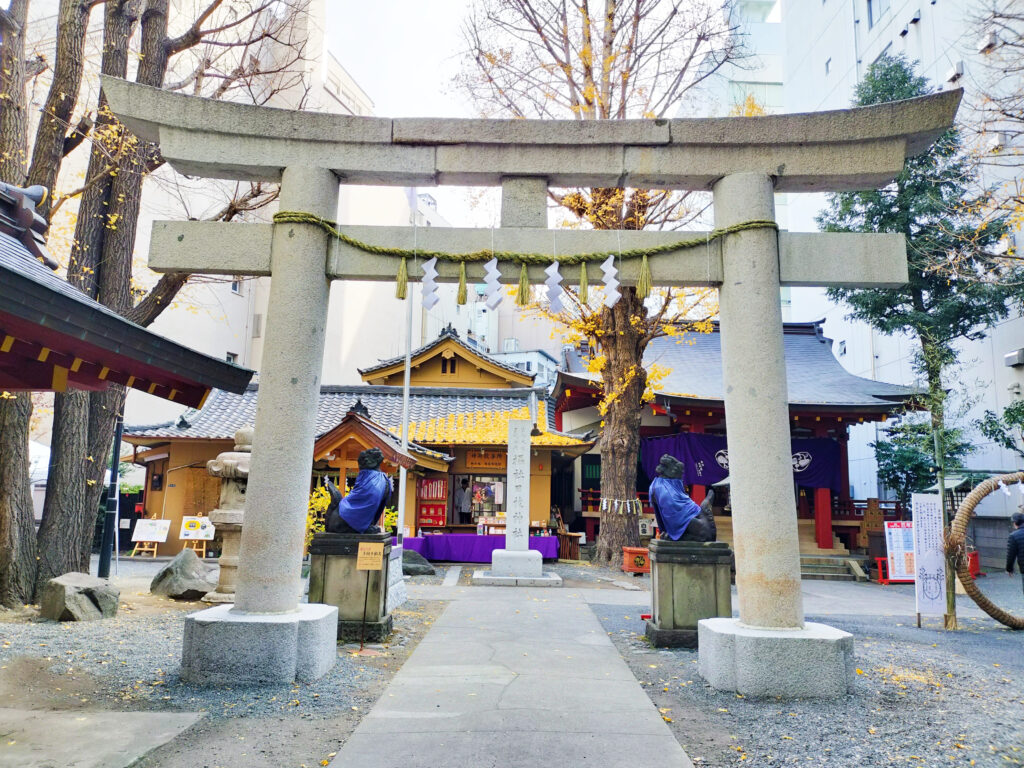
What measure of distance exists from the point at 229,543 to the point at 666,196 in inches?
435

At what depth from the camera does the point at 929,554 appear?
947 centimetres

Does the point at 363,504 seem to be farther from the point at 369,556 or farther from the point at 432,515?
the point at 432,515

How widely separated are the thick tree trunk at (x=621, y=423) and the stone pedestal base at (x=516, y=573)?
2.97 m

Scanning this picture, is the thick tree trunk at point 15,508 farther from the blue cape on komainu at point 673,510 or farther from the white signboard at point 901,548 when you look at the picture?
the white signboard at point 901,548

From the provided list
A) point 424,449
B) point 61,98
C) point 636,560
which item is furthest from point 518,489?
point 61,98

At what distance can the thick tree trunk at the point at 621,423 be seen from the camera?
616 inches

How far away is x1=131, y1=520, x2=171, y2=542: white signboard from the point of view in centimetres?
1856

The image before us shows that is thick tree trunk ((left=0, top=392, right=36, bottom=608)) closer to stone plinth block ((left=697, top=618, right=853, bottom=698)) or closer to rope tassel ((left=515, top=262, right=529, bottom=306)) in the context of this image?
rope tassel ((left=515, top=262, right=529, bottom=306))

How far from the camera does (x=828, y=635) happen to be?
570 cm

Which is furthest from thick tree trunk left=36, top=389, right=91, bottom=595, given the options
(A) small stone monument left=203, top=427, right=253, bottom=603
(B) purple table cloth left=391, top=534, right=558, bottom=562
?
(B) purple table cloth left=391, top=534, right=558, bottom=562

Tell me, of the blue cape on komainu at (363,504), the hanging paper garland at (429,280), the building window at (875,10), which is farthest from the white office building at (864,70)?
the blue cape on komainu at (363,504)

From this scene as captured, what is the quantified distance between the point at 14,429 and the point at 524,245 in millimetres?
7272

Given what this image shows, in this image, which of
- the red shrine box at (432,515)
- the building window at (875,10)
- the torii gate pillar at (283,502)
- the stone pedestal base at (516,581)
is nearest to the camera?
the torii gate pillar at (283,502)

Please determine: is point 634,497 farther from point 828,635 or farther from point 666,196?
point 828,635
